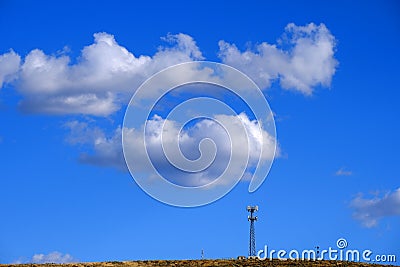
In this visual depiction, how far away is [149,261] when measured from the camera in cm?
14325

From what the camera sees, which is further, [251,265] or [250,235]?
[250,235]

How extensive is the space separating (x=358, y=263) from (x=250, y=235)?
16.7 meters

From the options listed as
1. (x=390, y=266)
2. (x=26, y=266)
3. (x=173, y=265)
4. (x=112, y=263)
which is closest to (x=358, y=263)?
(x=390, y=266)

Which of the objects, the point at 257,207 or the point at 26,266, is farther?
the point at 257,207

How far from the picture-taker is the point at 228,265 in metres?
139

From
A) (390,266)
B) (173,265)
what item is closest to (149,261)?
(173,265)

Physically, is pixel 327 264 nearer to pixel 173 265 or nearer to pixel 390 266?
pixel 390 266

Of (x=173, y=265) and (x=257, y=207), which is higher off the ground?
(x=257, y=207)

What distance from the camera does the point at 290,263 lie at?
141125 millimetres

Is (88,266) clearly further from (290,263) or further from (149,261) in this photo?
(290,263)

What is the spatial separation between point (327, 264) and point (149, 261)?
25835mm

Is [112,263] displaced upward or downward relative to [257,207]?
downward

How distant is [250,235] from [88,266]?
2529cm

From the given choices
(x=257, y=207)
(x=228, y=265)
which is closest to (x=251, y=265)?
(x=228, y=265)
